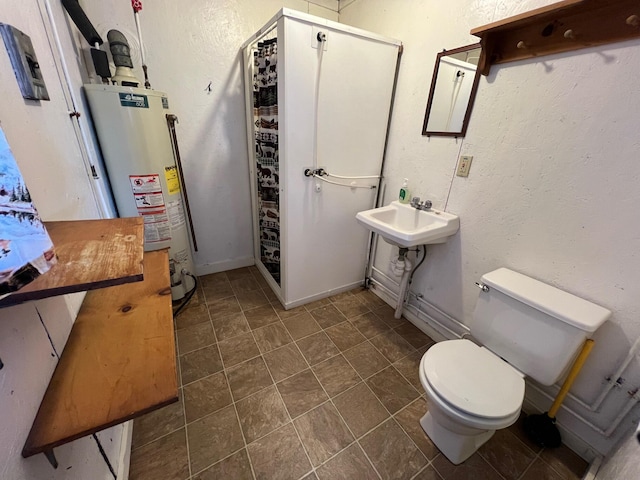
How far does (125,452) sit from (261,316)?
103 cm

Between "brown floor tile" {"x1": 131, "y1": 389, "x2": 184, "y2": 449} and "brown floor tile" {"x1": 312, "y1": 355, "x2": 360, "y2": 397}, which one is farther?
"brown floor tile" {"x1": 312, "y1": 355, "x2": 360, "y2": 397}

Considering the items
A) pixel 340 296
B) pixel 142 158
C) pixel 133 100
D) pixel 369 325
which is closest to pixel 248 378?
pixel 369 325

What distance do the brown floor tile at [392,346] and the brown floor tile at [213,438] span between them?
979 millimetres

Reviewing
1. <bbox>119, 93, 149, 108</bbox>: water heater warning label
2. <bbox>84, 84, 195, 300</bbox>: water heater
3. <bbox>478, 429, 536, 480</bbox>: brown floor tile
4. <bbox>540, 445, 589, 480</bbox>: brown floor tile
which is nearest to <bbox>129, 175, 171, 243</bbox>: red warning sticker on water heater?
<bbox>84, 84, 195, 300</bbox>: water heater

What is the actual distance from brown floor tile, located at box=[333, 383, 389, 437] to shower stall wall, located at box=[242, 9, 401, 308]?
836 mm

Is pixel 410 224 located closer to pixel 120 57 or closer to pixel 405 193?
pixel 405 193

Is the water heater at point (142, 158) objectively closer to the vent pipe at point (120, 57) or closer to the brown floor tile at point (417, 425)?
the vent pipe at point (120, 57)

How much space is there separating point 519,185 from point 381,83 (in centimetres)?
110

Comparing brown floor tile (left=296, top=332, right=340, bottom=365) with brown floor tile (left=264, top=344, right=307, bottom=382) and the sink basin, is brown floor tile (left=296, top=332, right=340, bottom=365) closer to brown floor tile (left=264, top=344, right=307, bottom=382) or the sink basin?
brown floor tile (left=264, top=344, right=307, bottom=382)

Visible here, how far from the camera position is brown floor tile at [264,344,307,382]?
1550 mm

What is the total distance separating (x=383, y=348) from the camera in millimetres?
1760

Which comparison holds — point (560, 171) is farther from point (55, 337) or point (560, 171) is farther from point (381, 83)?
point (55, 337)

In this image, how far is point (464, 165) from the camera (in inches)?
58.7

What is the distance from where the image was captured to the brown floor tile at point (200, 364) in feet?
4.94
